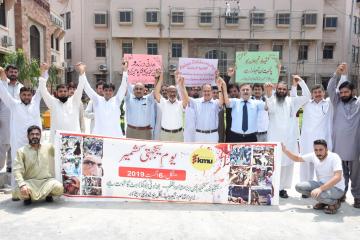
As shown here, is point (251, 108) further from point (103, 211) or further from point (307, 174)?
point (103, 211)

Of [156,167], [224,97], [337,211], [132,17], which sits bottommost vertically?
[337,211]

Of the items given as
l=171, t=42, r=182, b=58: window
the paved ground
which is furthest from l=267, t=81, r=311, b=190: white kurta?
l=171, t=42, r=182, b=58: window

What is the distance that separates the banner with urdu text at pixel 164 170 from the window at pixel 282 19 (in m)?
31.4

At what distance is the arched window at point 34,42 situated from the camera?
75.2 feet

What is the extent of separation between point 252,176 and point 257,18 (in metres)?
31.2

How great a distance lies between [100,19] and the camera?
117ft

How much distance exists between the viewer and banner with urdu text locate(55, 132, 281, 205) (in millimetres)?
5695

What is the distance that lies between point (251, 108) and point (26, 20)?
58.1 feet

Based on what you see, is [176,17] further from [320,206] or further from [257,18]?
[320,206]

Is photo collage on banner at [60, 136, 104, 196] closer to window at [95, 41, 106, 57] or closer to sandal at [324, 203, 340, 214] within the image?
sandal at [324, 203, 340, 214]

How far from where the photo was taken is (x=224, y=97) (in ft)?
20.9

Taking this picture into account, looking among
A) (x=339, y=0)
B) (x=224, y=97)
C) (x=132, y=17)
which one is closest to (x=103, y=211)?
(x=224, y=97)

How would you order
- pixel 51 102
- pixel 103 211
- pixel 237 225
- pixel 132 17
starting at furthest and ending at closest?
pixel 132 17 → pixel 51 102 → pixel 103 211 → pixel 237 225

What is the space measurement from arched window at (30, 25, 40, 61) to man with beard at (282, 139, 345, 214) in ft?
68.3
